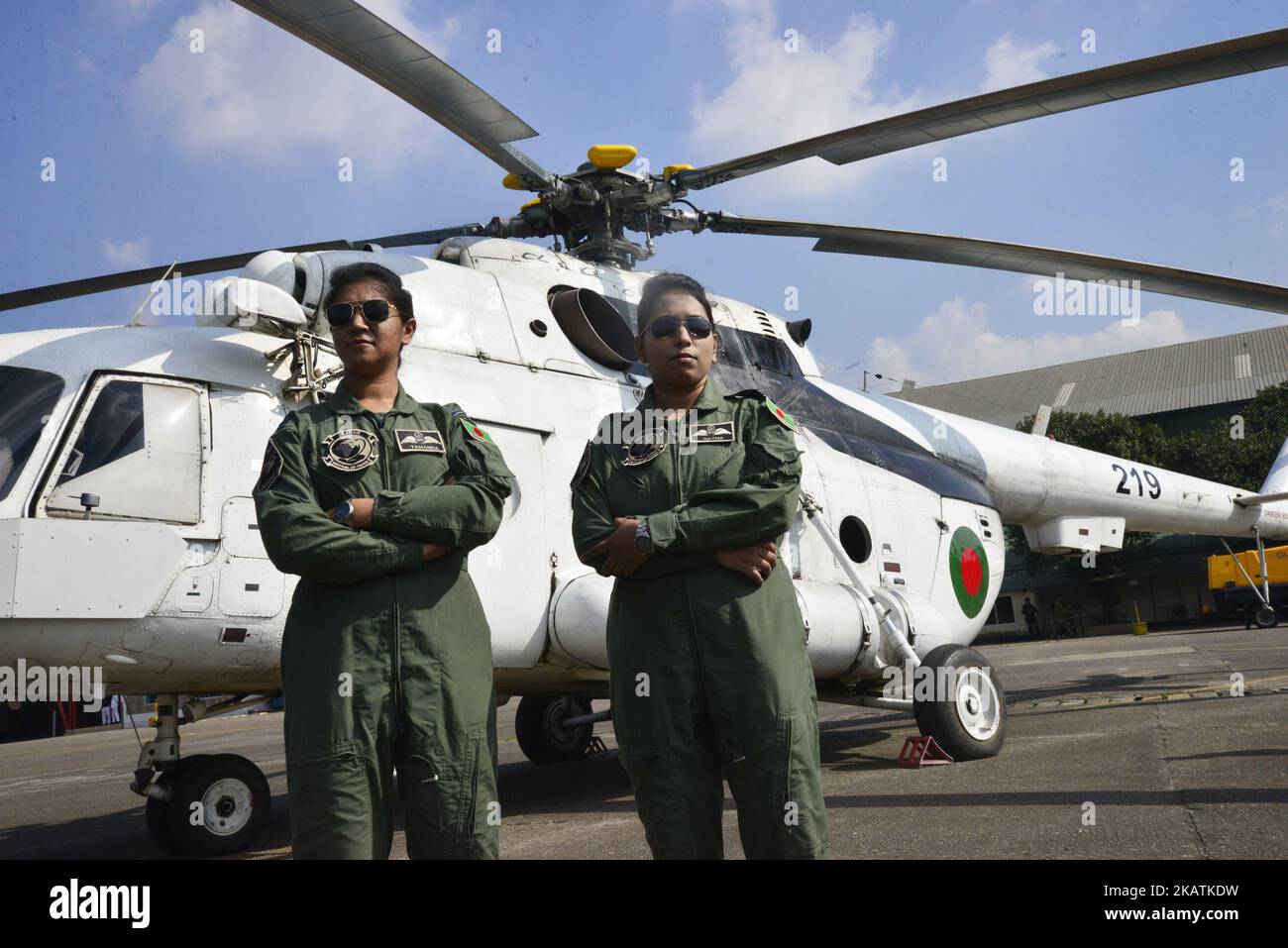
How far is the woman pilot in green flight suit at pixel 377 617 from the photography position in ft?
8.43

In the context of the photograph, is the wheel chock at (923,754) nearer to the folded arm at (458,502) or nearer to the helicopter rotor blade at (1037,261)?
the helicopter rotor blade at (1037,261)

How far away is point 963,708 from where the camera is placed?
7.37 meters

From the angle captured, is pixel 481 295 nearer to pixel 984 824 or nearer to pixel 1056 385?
pixel 984 824

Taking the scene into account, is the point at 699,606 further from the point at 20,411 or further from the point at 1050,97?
the point at 1050,97

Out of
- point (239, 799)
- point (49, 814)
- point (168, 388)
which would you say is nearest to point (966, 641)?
point (239, 799)

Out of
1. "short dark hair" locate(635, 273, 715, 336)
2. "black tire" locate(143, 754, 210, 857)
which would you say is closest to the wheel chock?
"black tire" locate(143, 754, 210, 857)

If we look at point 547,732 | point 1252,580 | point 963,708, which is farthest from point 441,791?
point 1252,580

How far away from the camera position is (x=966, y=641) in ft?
29.3

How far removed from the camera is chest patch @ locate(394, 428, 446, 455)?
9.68 feet

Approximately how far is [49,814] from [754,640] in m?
9.09

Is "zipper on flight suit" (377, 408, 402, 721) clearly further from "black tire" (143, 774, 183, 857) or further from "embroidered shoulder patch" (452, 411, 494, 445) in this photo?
"black tire" (143, 774, 183, 857)

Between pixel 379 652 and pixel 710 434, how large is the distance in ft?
3.77

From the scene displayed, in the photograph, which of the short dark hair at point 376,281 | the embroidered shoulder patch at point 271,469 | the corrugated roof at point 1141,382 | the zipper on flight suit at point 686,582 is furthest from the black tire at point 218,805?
the corrugated roof at point 1141,382

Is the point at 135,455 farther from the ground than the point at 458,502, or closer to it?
farther from the ground
